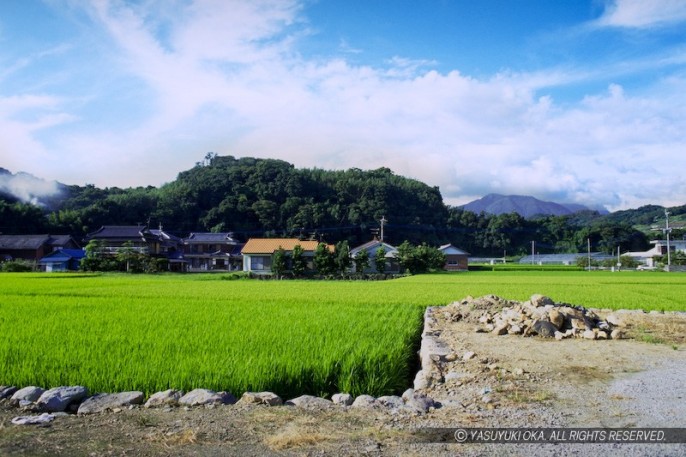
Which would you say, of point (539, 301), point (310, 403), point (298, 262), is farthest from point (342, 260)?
point (310, 403)

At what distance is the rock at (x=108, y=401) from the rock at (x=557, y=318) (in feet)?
22.0

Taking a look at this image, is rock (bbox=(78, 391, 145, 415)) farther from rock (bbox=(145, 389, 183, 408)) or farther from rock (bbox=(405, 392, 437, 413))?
rock (bbox=(405, 392, 437, 413))

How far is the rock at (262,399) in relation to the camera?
431cm

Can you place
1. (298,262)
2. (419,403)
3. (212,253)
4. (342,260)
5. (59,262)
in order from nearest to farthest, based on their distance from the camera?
(419,403) < (298,262) < (342,260) < (59,262) < (212,253)

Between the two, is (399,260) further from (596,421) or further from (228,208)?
(596,421)

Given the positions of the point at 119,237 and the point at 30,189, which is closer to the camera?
the point at 119,237

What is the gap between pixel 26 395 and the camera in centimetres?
441

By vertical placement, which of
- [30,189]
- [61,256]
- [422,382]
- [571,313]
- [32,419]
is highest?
[30,189]

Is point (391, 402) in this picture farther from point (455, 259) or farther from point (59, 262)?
point (455, 259)

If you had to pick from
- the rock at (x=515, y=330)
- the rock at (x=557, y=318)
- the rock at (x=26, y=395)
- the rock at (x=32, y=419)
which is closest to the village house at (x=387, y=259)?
the rock at (x=515, y=330)

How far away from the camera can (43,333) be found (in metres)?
7.58

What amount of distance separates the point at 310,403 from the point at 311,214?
197 feet

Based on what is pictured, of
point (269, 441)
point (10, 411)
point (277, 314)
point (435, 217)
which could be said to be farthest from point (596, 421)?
point (435, 217)

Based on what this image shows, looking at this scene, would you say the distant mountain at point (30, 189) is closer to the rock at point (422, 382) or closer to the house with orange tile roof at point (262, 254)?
the house with orange tile roof at point (262, 254)
